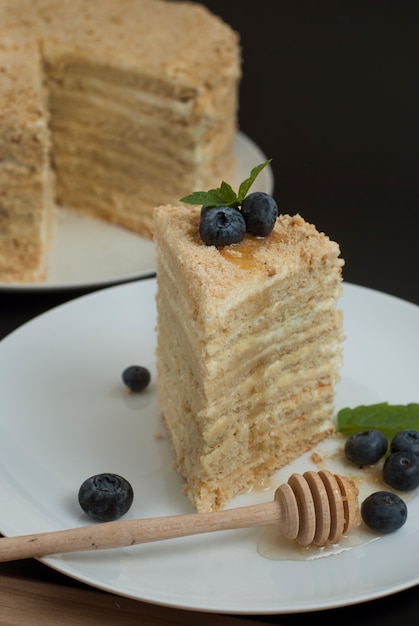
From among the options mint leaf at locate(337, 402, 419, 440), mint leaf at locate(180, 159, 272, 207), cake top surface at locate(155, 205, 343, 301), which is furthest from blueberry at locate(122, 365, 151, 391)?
mint leaf at locate(180, 159, 272, 207)

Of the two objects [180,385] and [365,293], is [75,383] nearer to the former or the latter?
[180,385]

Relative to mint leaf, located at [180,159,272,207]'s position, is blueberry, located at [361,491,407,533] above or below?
below

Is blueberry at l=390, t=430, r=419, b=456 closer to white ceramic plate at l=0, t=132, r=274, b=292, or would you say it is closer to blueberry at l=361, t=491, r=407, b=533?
blueberry at l=361, t=491, r=407, b=533

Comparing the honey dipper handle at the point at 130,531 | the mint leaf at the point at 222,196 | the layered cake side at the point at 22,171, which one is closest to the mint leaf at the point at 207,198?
the mint leaf at the point at 222,196

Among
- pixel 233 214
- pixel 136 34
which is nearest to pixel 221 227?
pixel 233 214

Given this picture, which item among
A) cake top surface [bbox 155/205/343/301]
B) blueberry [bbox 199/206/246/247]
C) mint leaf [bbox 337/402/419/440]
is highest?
blueberry [bbox 199/206/246/247]

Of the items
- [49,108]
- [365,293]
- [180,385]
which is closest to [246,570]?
[180,385]

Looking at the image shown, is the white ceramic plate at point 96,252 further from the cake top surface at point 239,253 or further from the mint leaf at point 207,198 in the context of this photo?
the mint leaf at point 207,198
